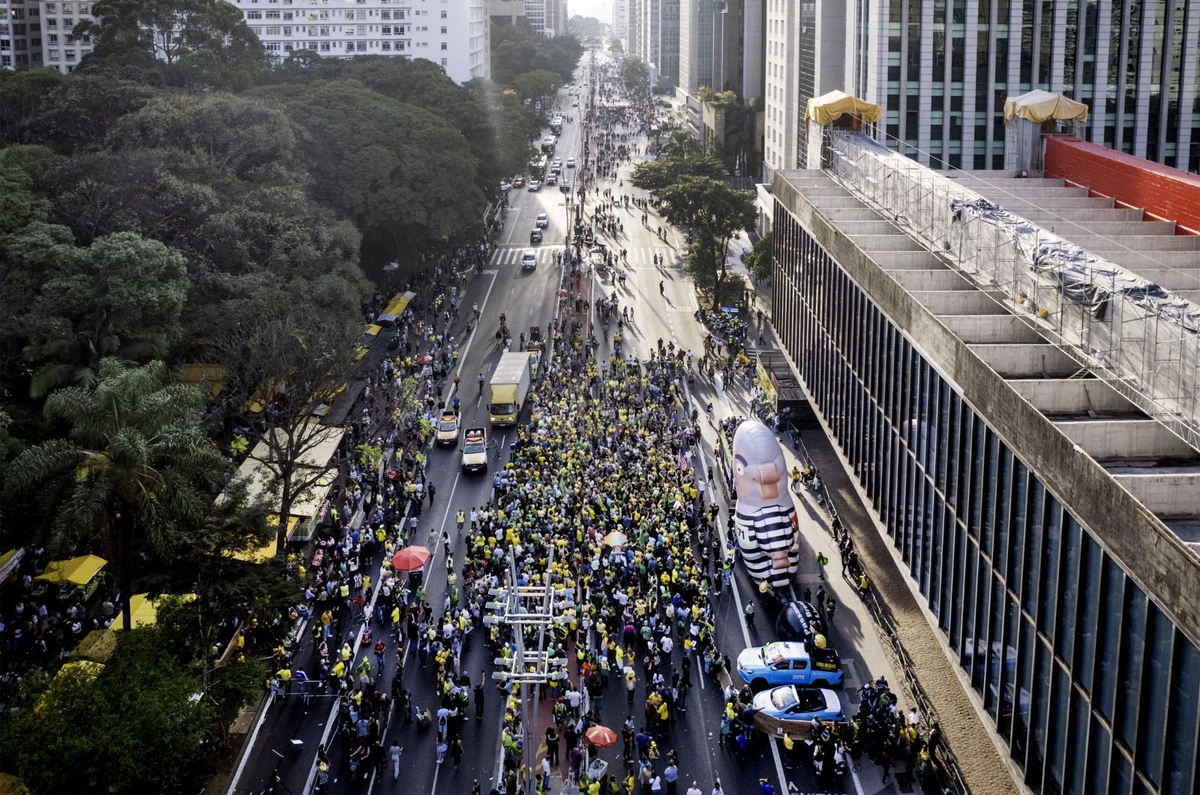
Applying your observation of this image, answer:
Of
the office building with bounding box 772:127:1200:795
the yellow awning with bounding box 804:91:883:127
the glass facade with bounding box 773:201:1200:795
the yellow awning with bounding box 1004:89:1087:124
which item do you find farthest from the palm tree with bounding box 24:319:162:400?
the yellow awning with bounding box 1004:89:1087:124

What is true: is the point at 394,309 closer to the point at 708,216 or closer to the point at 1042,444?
the point at 708,216

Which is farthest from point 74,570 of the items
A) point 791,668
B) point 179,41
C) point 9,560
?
point 179,41

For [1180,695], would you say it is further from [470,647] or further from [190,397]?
[190,397]

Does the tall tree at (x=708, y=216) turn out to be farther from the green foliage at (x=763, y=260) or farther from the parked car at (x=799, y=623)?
the parked car at (x=799, y=623)

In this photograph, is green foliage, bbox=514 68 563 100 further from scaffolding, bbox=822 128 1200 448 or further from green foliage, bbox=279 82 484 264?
scaffolding, bbox=822 128 1200 448

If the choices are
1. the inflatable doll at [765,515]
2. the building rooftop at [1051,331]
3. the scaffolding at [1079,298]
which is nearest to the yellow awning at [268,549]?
the inflatable doll at [765,515]
